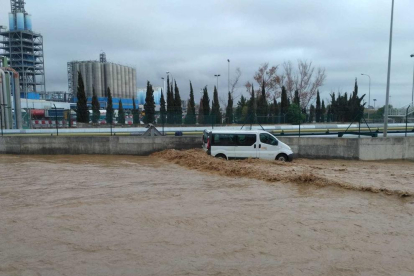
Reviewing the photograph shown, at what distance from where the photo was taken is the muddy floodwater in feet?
16.7

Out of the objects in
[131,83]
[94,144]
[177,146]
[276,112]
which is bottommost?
[177,146]

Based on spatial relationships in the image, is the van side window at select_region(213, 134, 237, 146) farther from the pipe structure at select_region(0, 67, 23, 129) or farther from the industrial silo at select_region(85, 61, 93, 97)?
the industrial silo at select_region(85, 61, 93, 97)

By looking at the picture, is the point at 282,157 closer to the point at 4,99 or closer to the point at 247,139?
the point at 247,139

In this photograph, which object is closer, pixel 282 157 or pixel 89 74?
pixel 282 157

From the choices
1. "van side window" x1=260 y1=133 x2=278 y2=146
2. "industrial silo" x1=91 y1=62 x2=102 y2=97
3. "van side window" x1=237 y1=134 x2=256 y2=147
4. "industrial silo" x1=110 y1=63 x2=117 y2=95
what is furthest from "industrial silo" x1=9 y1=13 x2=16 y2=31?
"van side window" x1=260 y1=133 x2=278 y2=146

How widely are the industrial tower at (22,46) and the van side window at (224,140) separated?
72.3m

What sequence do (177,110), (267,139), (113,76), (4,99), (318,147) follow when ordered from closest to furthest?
(267,139) → (318,147) → (4,99) → (177,110) → (113,76)

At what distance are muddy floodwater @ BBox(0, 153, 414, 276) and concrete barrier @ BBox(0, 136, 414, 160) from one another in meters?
6.40

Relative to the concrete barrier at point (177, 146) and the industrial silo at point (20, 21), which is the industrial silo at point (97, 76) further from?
the concrete barrier at point (177, 146)

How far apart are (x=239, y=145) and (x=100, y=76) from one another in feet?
276

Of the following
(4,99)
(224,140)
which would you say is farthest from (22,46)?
(224,140)

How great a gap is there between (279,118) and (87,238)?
27914 mm

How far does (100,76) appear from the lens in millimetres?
91250

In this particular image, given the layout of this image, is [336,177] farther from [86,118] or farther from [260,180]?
[86,118]
